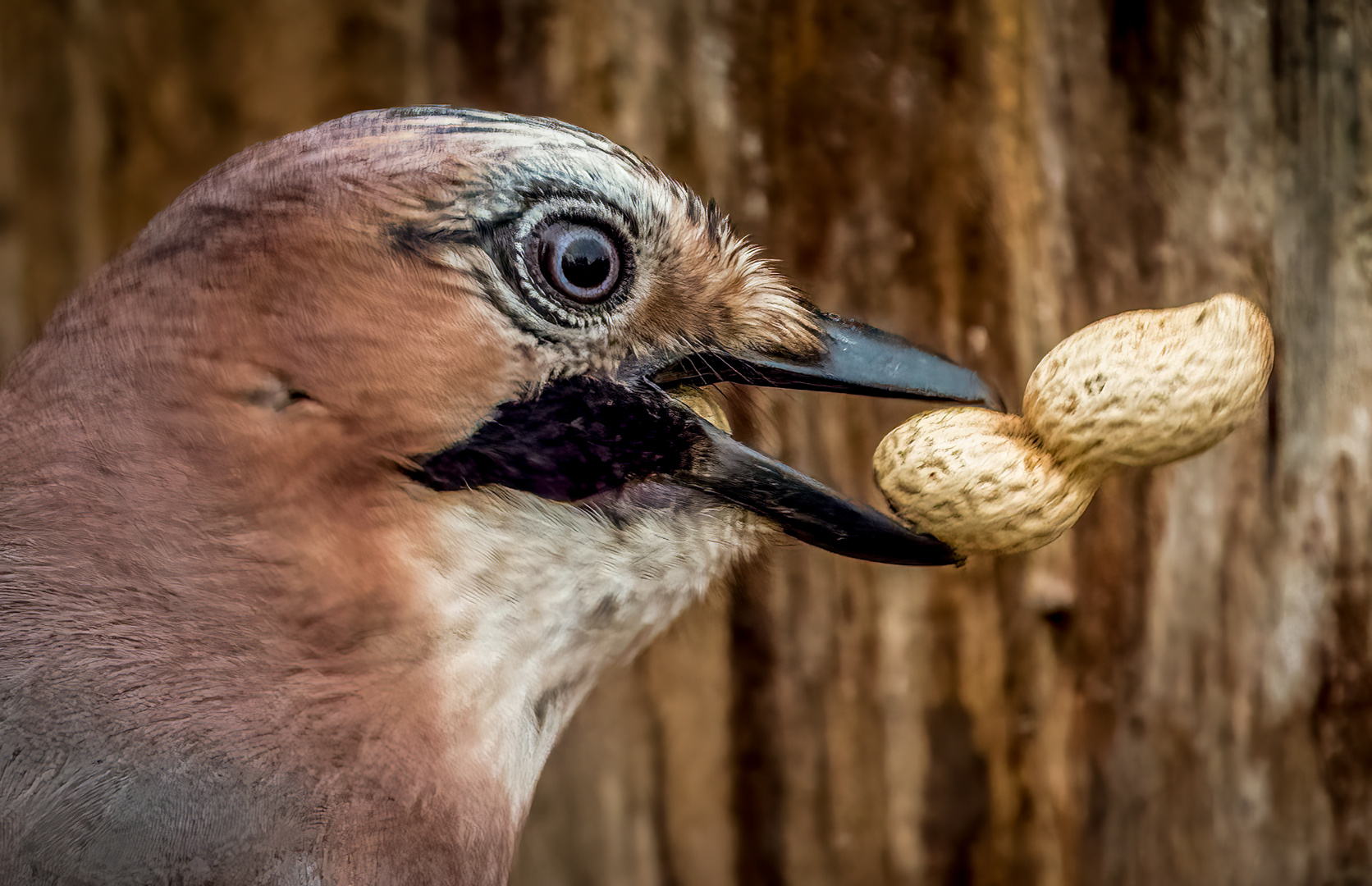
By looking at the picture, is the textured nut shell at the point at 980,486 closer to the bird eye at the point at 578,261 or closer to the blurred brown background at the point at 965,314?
the bird eye at the point at 578,261

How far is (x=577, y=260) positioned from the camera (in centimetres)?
80

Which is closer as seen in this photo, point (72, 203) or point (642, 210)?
point (642, 210)

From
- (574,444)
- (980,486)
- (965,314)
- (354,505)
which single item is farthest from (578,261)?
(965,314)

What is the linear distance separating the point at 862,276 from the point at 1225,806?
1014 mm

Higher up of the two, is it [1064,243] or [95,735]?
[1064,243]

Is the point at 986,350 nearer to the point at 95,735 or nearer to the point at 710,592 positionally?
the point at 710,592

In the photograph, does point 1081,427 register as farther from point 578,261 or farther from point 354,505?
point 354,505

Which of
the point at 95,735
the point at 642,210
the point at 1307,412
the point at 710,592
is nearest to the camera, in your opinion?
the point at 95,735

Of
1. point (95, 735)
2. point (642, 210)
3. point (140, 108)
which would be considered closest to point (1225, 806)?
point (642, 210)

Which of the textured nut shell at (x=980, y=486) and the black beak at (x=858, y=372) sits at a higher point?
the black beak at (x=858, y=372)

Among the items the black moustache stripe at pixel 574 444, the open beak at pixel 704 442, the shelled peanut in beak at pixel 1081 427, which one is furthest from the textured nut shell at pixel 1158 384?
the black moustache stripe at pixel 574 444

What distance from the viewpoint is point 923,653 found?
5.17ft

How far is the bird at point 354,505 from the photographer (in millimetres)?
665

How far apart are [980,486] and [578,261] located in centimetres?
38
